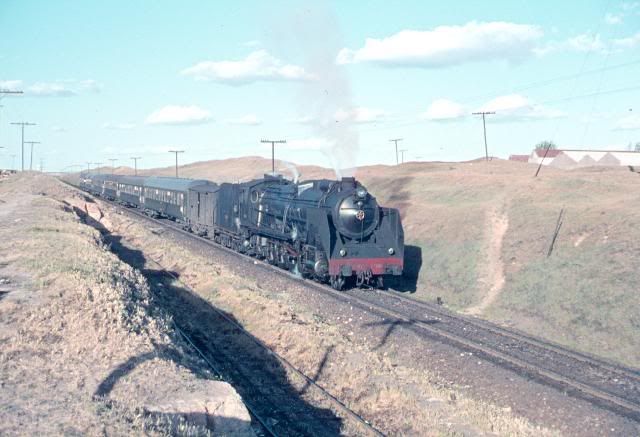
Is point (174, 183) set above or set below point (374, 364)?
above

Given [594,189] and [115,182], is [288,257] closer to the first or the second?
[594,189]

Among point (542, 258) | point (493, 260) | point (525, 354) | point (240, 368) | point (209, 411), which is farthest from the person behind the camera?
point (493, 260)

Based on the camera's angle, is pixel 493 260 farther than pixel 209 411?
Yes

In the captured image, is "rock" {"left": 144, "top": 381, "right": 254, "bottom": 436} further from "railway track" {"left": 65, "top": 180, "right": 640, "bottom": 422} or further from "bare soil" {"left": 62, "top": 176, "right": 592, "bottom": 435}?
"railway track" {"left": 65, "top": 180, "right": 640, "bottom": 422}

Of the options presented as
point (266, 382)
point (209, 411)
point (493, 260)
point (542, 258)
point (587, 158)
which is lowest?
point (266, 382)

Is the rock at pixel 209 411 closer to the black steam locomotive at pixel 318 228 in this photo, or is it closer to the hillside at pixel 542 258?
the hillside at pixel 542 258

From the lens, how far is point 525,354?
1565cm

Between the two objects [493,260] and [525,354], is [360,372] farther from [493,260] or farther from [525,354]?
[493,260]

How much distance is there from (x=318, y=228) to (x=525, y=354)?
353 inches

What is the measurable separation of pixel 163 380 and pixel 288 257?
51.1 ft

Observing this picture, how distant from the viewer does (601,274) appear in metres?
21.3

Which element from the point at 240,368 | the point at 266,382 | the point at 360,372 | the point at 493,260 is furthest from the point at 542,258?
the point at 266,382

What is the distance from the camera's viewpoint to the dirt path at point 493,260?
2348cm

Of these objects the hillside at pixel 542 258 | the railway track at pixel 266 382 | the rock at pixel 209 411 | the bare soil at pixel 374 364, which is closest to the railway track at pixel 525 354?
the bare soil at pixel 374 364
